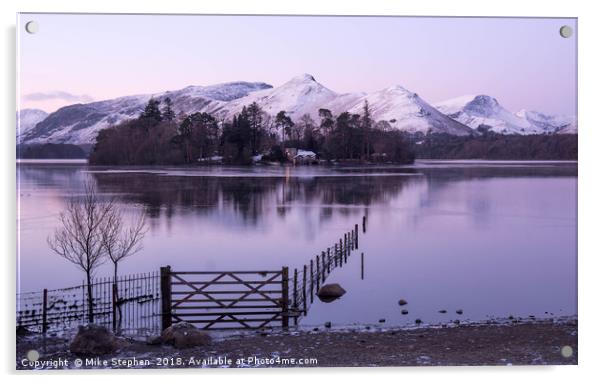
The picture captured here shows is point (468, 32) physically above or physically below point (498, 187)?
above

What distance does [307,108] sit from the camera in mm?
14203

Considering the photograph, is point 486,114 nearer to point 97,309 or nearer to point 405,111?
point 405,111

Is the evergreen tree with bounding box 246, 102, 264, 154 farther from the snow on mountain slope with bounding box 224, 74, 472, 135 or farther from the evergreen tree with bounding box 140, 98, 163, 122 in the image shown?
the evergreen tree with bounding box 140, 98, 163, 122

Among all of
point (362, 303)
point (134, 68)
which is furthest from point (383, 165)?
point (134, 68)

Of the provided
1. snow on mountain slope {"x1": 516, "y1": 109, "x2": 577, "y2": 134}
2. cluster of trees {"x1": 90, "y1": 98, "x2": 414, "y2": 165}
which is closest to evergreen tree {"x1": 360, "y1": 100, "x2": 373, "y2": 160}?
cluster of trees {"x1": 90, "y1": 98, "x2": 414, "y2": 165}

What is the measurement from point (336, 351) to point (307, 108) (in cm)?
587

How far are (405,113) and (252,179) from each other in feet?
20.1

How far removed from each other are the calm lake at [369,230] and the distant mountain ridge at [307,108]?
1.11m

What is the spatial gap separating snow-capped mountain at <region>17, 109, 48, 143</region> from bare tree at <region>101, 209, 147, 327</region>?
3.33 meters

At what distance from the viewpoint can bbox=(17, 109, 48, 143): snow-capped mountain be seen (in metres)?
10.9

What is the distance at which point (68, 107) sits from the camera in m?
13.5

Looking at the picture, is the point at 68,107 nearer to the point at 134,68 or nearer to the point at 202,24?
the point at 134,68

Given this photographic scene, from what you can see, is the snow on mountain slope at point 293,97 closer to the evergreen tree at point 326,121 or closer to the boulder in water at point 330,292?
the evergreen tree at point 326,121

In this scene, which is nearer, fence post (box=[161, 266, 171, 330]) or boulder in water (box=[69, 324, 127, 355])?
boulder in water (box=[69, 324, 127, 355])
